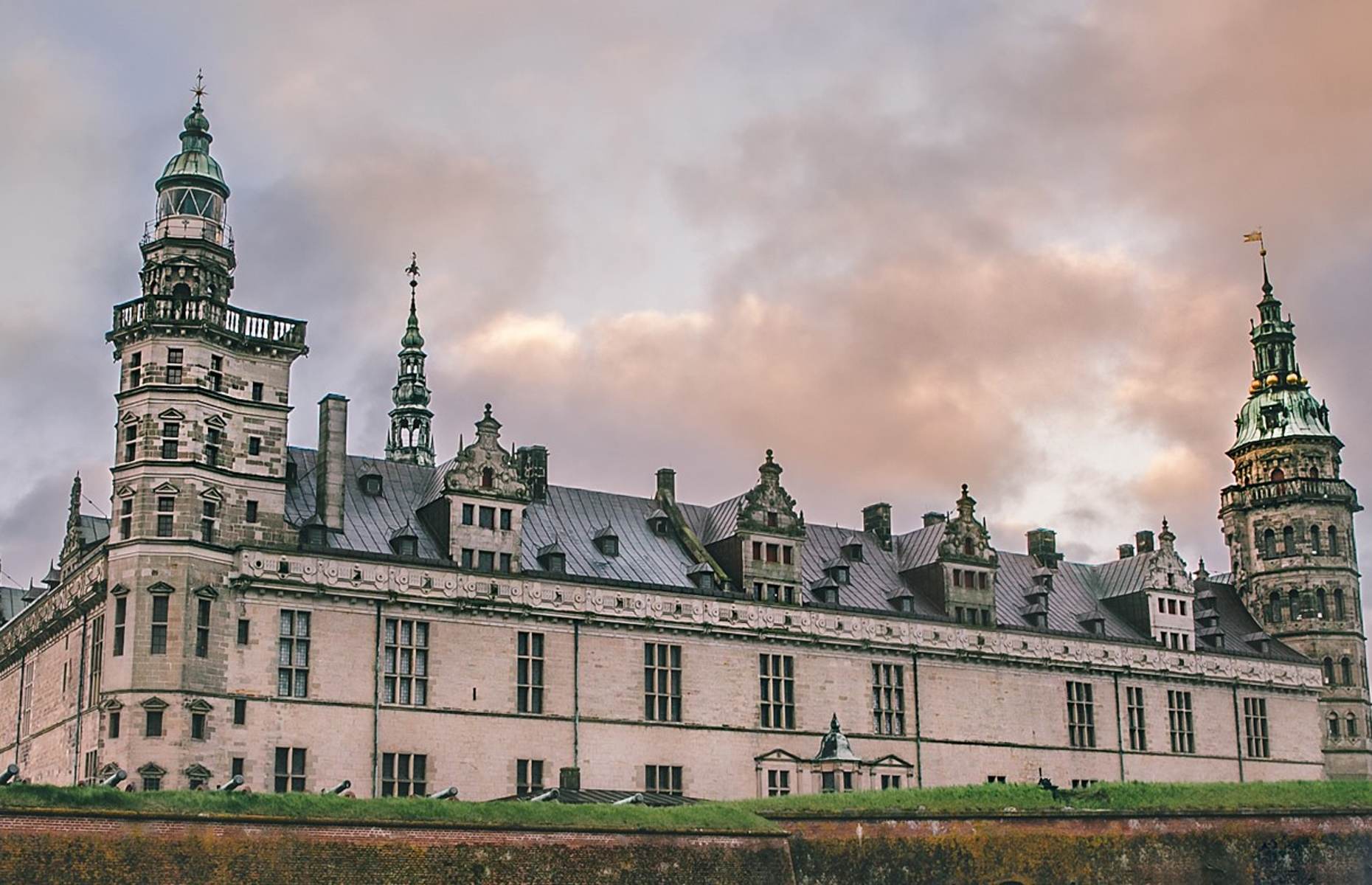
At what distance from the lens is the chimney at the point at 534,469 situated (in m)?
68.8

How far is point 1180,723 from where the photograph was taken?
79.2 metres

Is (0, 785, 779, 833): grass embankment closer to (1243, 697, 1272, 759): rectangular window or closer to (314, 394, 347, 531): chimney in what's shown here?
(314, 394, 347, 531): chimney

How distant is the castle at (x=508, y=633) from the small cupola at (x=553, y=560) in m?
0.14

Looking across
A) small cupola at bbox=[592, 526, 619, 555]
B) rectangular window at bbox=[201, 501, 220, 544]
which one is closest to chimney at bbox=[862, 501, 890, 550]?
small cupola at bbox=[592, 526, 619, 555]

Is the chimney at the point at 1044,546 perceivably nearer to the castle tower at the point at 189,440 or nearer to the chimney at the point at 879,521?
the chimney at the point at 879,521

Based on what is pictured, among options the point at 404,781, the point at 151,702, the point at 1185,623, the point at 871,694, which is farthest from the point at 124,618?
the point at 1185,623

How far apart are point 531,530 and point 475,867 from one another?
79.3 ft

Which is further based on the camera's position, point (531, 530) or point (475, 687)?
point (531, 530)

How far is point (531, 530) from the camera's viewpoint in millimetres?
66625

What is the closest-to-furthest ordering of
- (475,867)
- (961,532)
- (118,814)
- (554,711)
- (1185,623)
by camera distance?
(118,814) → (475,867) → (554,711) → (961,532) → (1185,623)

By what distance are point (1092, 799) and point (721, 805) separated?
12.4 m

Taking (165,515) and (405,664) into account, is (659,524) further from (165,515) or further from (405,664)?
(165,515)

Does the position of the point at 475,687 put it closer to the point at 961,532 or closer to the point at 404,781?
the point at 404,781

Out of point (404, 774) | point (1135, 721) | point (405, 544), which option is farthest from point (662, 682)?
point (1135, 721)
